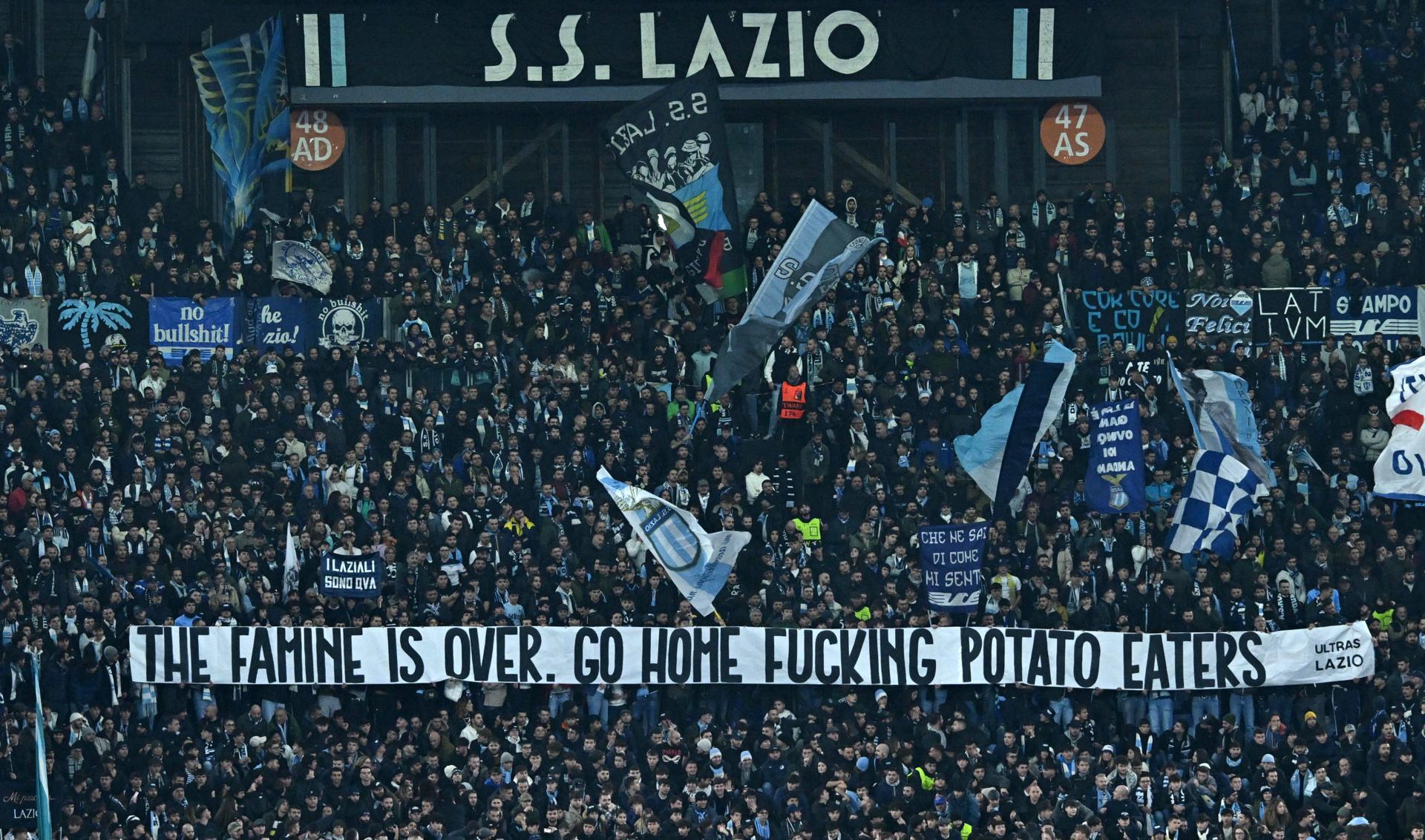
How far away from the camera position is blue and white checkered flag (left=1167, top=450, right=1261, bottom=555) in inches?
1323

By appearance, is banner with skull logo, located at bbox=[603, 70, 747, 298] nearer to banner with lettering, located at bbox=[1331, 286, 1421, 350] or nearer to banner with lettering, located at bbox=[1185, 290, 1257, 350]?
banner with lettering, located at bbox=[1185, 290, 1257, 350]

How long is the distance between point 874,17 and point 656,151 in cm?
471

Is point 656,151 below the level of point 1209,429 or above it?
above

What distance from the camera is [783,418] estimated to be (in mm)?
35250

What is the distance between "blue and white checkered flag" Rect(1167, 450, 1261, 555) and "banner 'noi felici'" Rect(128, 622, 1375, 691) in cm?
166

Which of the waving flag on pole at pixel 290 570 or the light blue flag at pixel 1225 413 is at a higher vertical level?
the light blue flag at pixel 1225 413

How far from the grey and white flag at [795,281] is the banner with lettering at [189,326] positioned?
6.53 meters

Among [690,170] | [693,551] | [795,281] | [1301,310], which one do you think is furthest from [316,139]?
[1301,310]

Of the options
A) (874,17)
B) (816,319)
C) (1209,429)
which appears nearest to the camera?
(1209,429)

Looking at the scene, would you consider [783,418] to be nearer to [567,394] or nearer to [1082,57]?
[567,394]

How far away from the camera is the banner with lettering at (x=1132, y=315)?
37812 millimetres

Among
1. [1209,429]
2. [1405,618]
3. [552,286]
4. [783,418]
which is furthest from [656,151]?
[1405,618]

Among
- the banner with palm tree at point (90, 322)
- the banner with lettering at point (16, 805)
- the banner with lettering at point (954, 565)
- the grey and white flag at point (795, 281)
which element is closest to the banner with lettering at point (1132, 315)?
the grey and white flag at point (795, 281)

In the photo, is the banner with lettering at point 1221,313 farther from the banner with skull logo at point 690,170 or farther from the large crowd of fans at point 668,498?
the banner with skull logo at point 690,170
